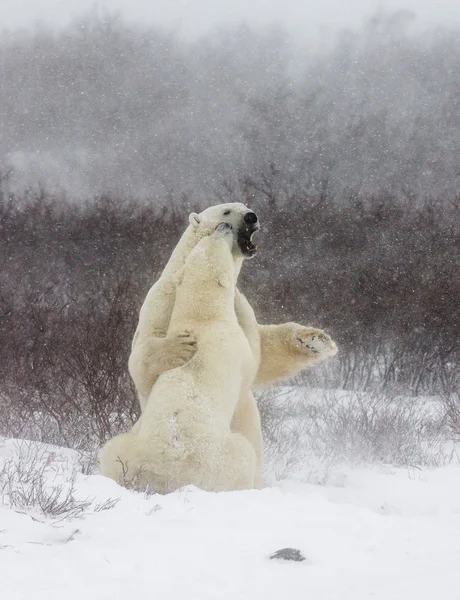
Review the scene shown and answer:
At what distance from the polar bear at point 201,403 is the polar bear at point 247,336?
7 cm

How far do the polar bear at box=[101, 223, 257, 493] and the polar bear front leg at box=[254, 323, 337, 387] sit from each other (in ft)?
0.50

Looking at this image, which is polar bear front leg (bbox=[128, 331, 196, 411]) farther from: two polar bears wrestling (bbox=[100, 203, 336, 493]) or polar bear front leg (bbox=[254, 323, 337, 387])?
polar bear front leg (bbox=[254, 323, 337, 387])

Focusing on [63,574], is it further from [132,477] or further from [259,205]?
[259,205]

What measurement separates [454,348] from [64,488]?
39.8 feet

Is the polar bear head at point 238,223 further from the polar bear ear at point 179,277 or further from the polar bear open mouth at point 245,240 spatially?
the polar bear ear at point 179,277

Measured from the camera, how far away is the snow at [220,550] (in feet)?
5.81

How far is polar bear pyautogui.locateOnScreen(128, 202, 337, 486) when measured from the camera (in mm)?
3492

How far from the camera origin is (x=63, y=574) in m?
1.80

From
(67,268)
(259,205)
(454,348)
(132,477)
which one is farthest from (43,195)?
(132,477)

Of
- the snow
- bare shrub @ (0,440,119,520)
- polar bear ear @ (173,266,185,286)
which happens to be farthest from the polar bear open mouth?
bare shrub @ (0,440,119,520)

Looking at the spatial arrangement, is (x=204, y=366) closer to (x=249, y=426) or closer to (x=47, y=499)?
(x=249, y=426)

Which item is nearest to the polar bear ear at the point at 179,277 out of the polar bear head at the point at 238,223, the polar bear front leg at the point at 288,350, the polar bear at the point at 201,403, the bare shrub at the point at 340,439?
the polar bear at the point at 201,403

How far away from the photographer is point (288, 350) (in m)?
3.66

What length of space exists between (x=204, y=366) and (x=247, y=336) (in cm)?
40
